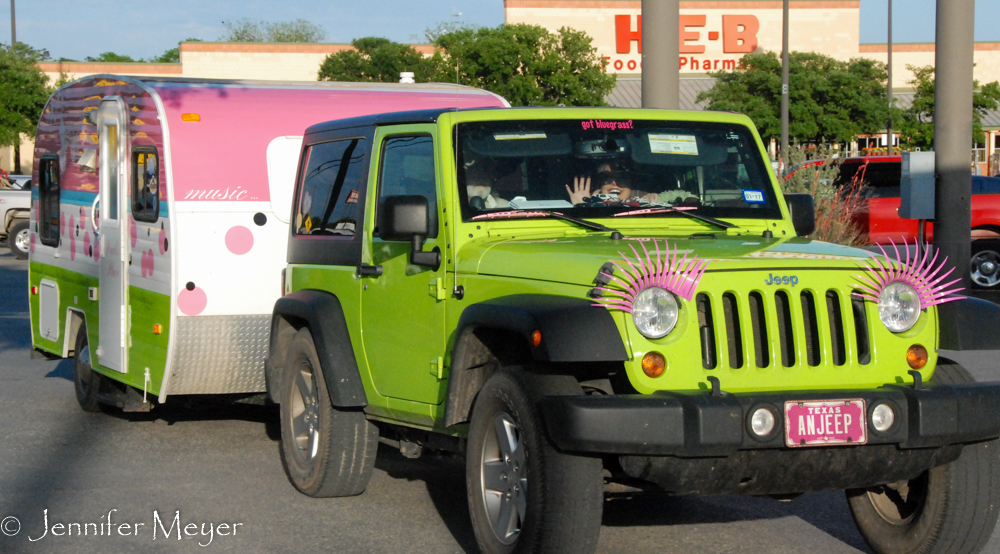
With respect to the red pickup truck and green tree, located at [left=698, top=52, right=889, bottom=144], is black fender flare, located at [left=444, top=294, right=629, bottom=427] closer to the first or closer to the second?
the red pickup truck

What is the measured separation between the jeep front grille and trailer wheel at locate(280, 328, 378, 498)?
2.54m

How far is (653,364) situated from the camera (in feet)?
14.8

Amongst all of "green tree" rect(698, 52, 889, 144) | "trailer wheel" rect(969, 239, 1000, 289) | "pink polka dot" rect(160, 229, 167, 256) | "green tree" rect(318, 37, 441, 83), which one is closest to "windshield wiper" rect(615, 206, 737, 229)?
"pink polka dot" rect(160, 229, 167, 256)

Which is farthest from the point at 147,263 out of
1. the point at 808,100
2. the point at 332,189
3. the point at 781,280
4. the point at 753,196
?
the point at 808,100

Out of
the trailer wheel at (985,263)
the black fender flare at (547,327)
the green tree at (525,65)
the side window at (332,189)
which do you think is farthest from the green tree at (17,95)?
the black fender flare at (547,327)

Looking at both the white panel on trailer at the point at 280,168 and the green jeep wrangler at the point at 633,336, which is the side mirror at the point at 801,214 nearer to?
the green jeep wrangler at the point at 633,336

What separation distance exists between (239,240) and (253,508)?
2366 millimetres

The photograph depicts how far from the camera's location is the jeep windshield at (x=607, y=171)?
574 cm

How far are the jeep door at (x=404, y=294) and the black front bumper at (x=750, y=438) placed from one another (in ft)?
4.49

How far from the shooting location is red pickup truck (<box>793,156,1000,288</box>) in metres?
18.5

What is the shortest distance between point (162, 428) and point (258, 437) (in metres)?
0.88

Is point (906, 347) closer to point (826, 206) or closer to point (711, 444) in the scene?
point (711, 444)

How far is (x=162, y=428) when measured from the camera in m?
9.06

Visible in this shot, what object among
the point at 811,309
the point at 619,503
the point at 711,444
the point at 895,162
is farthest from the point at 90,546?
the point at 895,162
